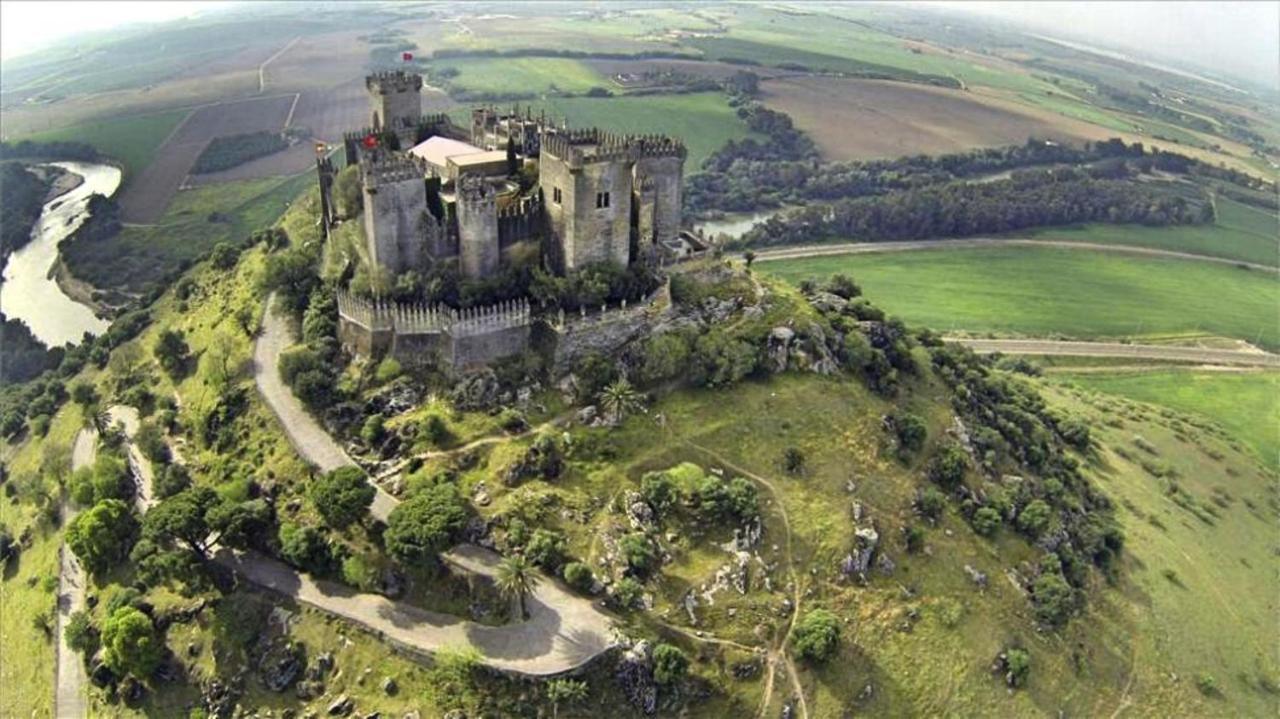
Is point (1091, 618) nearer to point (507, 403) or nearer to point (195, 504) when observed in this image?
point (507, 403)

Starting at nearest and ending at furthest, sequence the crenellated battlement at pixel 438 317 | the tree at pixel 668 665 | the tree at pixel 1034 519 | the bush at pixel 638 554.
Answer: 1. the tree at pixel 668 665
2. the bush at pixel 638 554
3. the crenellated battlement at pixel 438 317
4. the tree at pixel 1034 519

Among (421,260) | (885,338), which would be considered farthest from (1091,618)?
(421,260)

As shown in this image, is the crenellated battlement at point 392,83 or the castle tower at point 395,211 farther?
the crenellated battlement at point 392,83

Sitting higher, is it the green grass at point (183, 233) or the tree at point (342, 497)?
the tree at point (342, 497)

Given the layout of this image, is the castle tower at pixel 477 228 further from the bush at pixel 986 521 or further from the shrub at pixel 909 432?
the bush at pixel 986 521

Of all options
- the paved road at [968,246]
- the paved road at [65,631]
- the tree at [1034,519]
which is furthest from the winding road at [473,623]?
the paved road at [968,246]

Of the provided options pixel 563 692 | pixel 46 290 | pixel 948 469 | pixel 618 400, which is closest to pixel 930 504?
pixel 948 469

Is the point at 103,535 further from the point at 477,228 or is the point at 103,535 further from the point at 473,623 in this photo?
the point at 477,228
